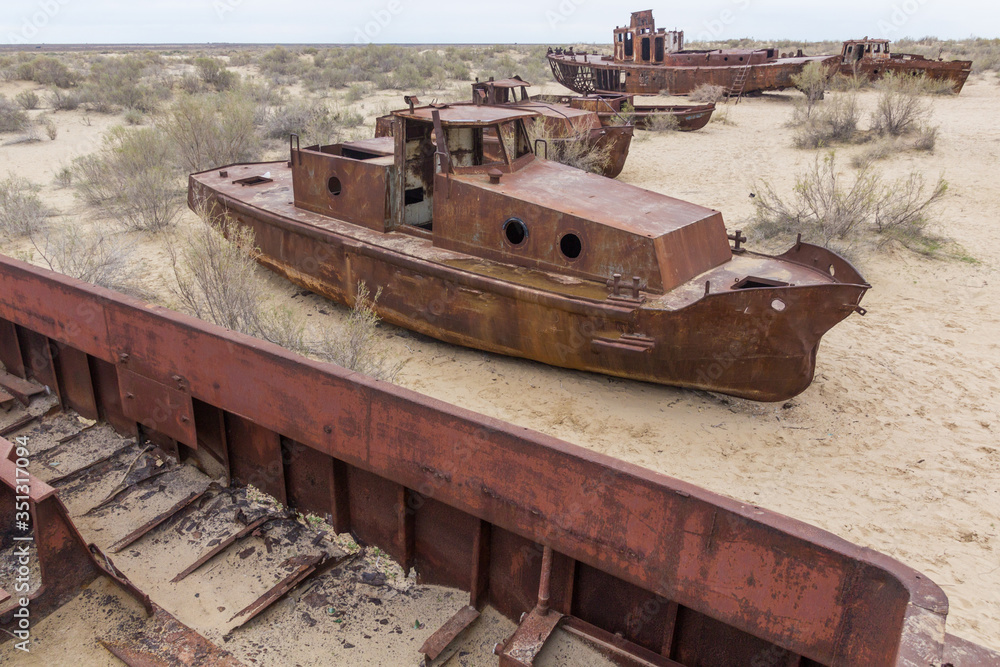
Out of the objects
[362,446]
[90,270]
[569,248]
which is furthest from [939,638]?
[90,270]

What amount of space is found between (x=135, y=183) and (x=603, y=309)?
8.17 meters

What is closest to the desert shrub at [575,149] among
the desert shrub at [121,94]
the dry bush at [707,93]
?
the dry bush at [707,93]

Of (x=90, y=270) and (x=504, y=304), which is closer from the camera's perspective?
(x=504, y=304)

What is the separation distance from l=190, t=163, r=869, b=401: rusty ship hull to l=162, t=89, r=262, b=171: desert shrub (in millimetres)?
6240

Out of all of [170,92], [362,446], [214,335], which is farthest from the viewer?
[170,92]

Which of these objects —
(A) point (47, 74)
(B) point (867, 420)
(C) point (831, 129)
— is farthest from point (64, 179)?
(A) point (47, 74)

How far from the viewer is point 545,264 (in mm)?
6016

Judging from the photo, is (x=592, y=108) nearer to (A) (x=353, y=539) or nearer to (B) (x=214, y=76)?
(A) (x=353, y=539)

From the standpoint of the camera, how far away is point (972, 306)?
7.98m

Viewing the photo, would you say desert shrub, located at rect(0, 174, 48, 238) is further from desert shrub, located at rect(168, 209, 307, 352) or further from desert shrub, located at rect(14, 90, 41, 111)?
desert shrub, located at rect(14, 90, 41, 111)

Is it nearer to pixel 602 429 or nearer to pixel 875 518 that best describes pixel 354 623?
pixel 602 429

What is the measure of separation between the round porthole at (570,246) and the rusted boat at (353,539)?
313 cm

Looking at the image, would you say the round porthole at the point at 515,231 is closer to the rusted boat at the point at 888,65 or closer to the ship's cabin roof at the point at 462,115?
the ship's cabin roof at the point at 462,115

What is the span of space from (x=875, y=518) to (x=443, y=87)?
27.0 meters
